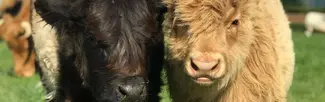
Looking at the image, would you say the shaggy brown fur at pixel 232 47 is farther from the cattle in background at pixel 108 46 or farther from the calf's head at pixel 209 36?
the cattle in background at pixel 108 46

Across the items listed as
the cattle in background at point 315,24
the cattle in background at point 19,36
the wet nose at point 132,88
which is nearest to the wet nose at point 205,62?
the wet nose at point 132,88

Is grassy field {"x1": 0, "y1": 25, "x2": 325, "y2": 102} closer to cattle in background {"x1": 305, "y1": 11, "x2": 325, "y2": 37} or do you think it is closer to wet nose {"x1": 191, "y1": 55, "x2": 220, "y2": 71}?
wet nose {"x1": 191, "y1": 55, "x2": 220, "y2": 71}

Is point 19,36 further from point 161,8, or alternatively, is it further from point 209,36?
point 209,36

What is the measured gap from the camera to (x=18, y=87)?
39.7 feet

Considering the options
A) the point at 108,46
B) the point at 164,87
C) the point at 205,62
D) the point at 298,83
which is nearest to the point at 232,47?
the point at 205,62

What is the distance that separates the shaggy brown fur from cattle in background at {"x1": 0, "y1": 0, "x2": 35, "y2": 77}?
27.3 ft

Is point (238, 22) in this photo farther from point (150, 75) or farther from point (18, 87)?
point (18, 87)

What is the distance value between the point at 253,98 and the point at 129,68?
1.38 m

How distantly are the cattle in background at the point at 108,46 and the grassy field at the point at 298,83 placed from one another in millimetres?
950

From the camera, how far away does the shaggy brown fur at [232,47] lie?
20.3ft

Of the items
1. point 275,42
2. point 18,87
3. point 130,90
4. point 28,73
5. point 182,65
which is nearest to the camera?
point 130,90

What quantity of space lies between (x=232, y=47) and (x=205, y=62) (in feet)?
1.64

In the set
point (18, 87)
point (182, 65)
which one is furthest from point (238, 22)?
point (18, 87)

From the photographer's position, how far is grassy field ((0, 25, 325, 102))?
35.2 ft
